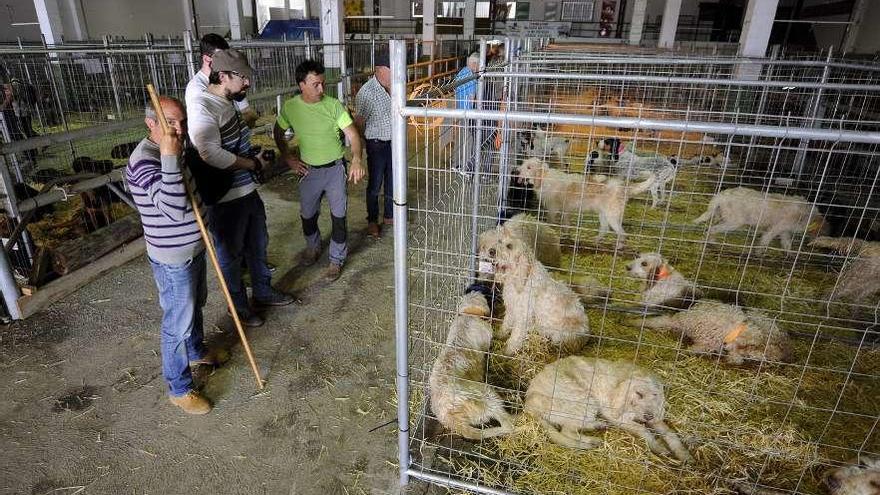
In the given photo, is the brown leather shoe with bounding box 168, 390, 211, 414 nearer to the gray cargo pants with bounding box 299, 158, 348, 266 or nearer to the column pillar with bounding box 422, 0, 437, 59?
the gray cargo pants with bounding box 299, 158, 348, 266

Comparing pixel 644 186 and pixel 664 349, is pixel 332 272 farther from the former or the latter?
pixel 644 186

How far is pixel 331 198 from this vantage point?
5223 millimetres

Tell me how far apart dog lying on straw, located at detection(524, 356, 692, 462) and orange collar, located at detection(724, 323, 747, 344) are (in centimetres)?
114

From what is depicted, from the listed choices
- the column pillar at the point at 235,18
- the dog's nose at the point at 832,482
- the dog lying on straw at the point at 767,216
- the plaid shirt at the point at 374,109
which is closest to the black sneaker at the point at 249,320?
the plaid shirt at the point at 374,109

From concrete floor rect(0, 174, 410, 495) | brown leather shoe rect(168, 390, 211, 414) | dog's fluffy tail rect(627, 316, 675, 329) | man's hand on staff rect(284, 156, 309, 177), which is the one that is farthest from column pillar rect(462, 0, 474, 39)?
brown leather shoe rect(168, 390, 211, 414)


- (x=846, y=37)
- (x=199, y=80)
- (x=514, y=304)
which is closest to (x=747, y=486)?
(x=514, y=304)

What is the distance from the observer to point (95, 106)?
11.2m

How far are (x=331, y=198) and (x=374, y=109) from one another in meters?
1.50

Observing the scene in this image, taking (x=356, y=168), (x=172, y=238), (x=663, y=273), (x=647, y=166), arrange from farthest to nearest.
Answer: (x=647, y=166) < (x=356, y=168) < (x=663, y=273) < (x=172, y=238)

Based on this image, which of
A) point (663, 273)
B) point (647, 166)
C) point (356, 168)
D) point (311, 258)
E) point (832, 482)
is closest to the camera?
point (832, 482)

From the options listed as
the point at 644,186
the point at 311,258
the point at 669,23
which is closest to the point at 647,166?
the point at 644,186

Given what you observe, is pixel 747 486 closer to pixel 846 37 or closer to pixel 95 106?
pixel 95 106

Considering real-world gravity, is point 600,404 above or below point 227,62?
below

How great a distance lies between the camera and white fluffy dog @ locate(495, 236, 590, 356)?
391 centimetres
